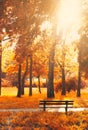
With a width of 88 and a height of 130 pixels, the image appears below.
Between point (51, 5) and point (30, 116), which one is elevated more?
point (51, 5)

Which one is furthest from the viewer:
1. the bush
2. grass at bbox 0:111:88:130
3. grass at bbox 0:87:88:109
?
the bush

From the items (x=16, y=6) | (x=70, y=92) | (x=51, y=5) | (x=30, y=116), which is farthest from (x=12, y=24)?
(x=70, y=92)

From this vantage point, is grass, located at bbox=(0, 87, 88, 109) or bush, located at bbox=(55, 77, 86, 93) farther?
bush, located at bbox=(55, 77, 86, 93)

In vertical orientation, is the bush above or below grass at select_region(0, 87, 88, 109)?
above

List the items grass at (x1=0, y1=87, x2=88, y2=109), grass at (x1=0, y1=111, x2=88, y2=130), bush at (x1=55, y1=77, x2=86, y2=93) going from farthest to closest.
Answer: bush at (x1=55, y1=77, x2=86, y2=93) → grass at (x1=0, y1=87, x2=88, y2=109) → grass at (x1=0, y1=111, x2=88, y2=130)

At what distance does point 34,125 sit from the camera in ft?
69.5

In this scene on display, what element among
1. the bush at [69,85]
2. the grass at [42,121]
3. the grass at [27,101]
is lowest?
the grass at [42,121]

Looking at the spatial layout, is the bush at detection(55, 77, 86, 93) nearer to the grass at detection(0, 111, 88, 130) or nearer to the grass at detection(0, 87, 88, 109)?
the grass at detection(0, 87, 88, 109)

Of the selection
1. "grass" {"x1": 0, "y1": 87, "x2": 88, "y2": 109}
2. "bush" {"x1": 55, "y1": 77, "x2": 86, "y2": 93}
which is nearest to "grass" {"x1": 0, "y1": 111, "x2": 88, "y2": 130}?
"grass" {"x1": 0, "y1": 87, "x2": 88, "y2": 109}

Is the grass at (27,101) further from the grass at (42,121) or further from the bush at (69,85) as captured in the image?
the grass at (42,121)

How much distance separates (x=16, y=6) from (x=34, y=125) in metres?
6.69

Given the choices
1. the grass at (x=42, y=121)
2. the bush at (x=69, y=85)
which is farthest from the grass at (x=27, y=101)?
the grass at (x=42, y=121)

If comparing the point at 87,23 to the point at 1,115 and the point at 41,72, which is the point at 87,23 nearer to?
the point at 1,115

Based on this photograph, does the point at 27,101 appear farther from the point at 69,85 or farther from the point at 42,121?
the point at 69,85
